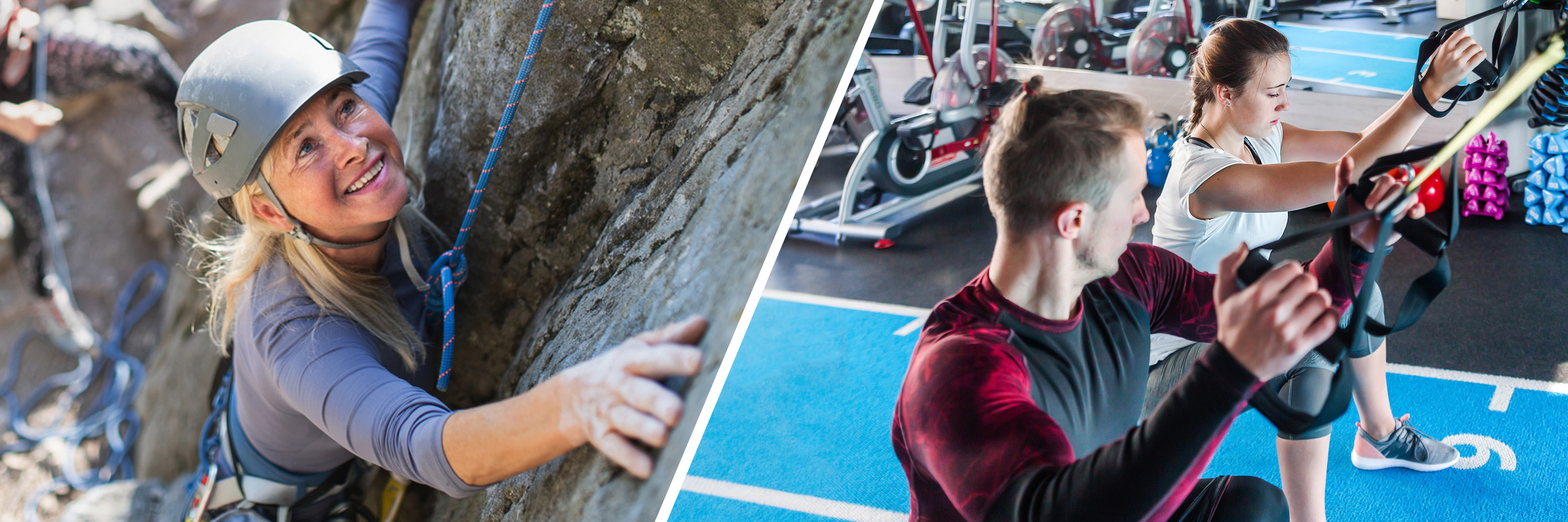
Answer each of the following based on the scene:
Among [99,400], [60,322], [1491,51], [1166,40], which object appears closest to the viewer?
[1491,51]

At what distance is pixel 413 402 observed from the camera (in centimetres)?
112

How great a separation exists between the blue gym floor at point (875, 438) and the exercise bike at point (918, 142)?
0.17 m

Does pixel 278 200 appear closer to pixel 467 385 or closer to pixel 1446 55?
pixel 467 385

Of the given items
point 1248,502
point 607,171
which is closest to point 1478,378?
point 1248,502

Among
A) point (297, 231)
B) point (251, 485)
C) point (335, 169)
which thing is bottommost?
point (251, 485)

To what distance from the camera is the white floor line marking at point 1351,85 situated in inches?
38.0

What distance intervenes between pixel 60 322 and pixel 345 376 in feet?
14.6

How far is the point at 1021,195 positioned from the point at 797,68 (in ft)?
1.07

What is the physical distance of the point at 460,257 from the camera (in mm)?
1544

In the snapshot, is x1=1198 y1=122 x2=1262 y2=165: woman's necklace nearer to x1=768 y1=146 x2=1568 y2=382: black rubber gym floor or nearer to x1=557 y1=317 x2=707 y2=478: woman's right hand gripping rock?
x1=768 y1=146 x2=1568 y2=382: black rubber gym floor

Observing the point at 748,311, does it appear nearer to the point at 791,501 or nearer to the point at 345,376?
the point at 791,501

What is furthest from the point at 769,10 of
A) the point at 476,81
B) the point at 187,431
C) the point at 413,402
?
the point at 187,431

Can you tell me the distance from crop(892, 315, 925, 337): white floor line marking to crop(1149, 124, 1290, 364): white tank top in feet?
1.05

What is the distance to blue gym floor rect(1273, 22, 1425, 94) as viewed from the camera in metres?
0.98
